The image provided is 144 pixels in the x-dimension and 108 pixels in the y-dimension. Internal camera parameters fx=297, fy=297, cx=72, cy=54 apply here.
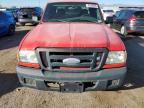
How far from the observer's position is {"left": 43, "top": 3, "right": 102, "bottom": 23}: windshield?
7004mm

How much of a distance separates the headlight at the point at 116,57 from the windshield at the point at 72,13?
186 cm

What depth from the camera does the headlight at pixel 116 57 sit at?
526 cm

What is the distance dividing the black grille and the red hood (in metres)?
0.09

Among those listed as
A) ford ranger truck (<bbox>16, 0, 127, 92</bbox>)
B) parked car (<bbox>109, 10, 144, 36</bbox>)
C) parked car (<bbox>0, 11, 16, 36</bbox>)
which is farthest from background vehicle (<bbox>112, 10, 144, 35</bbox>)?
ford ranger truck (<bbox>16, 0, 127, 92</bbox>)

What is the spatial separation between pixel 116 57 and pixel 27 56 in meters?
1.60

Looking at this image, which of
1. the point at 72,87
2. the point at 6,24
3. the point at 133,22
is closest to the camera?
the point at 72,87

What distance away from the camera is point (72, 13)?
720cm

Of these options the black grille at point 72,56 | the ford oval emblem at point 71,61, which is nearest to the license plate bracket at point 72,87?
the black grille at point 72,56

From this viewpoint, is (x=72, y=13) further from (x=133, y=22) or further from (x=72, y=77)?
(x=133, y=22)

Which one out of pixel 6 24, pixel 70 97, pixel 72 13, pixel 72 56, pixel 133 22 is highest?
pixel 72 13

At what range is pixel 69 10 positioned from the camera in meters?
7.26

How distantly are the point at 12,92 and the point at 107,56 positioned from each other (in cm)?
216

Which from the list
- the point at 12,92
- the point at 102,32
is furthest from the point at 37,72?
the point at 102,32

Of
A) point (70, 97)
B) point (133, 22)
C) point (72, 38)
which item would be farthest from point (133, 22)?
point (72, 38)
